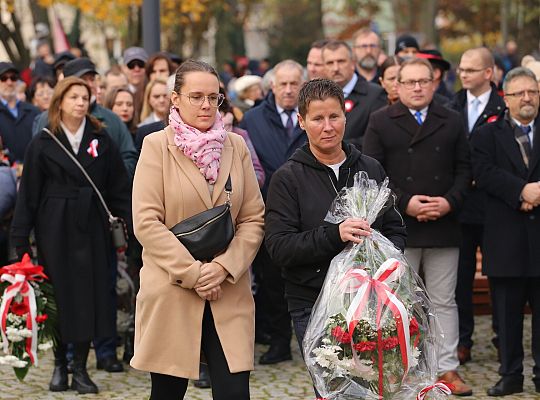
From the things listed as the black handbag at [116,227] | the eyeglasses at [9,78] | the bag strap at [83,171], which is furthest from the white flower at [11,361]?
the eyeglasses at [9,78]

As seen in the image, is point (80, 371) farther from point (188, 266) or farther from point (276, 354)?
point (188, 266)

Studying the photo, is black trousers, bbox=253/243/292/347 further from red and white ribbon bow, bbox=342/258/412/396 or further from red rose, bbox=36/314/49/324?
red and white ribbon bow, bbox=342/258/412/396

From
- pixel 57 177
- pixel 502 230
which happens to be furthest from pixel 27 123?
pixel 502 230

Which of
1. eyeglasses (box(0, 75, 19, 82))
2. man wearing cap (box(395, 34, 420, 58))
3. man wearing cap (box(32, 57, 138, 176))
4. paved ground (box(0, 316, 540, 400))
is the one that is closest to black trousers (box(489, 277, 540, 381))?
paved ground (box(0, 316, 540, 400))

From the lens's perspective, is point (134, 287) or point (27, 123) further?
point (27, 123)

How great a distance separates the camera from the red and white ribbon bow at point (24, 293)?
26.9ft

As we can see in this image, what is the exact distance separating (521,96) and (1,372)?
4611 mm

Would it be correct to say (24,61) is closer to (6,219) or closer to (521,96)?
(6,219)

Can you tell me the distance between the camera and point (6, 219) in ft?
30.9

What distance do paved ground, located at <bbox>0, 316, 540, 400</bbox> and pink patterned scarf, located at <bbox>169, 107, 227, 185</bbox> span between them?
2.95 meters

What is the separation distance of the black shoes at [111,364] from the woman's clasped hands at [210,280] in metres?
3.76

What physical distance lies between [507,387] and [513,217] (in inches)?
47.2

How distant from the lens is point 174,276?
5746mm

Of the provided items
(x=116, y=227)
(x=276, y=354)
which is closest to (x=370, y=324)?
(x=116, y=227)
